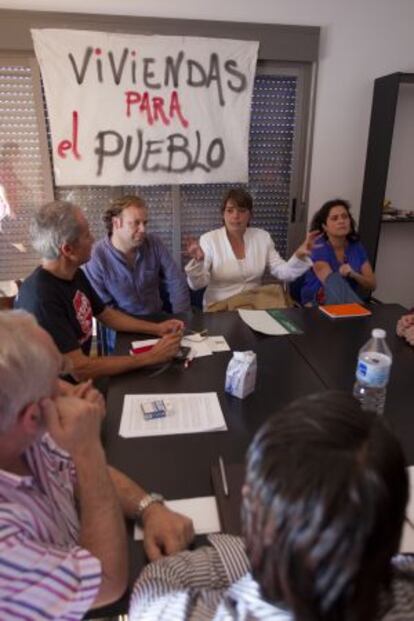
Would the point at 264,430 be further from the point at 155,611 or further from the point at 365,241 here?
the point at 365,241

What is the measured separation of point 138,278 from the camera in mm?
2201

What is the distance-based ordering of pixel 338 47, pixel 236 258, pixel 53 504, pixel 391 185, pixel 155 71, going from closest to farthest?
pixel 53 504
pixel 236 258
pixel 155 71
pixel 338 47
pixel 391 185

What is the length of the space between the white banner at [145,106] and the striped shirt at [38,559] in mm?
2329

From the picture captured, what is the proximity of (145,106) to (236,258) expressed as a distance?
116 centimetres

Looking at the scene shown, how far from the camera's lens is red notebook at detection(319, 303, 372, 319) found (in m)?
1.88

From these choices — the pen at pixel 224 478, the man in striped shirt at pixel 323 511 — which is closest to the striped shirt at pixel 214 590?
the man in striped shirt at pixel 323 511

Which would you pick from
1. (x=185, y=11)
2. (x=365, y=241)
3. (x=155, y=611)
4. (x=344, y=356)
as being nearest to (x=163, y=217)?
(x=185, y=11)

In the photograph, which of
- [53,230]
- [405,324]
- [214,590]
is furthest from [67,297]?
[405,324]

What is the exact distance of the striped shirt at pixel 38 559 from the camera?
0.57 m

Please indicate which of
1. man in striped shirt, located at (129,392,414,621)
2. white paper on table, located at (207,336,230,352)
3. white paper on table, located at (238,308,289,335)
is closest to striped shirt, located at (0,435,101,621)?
man in striped shirt, located at (129,392,414,621)

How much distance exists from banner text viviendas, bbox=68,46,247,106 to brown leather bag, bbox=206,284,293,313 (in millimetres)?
1304

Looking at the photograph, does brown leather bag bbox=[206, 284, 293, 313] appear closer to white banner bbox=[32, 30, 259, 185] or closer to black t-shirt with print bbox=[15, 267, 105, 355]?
black t-shirt with print bbox=[15, 267, 105, 355]

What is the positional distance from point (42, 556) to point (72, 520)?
7.4 inches

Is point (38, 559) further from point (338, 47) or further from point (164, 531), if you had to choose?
point (338, 47)
